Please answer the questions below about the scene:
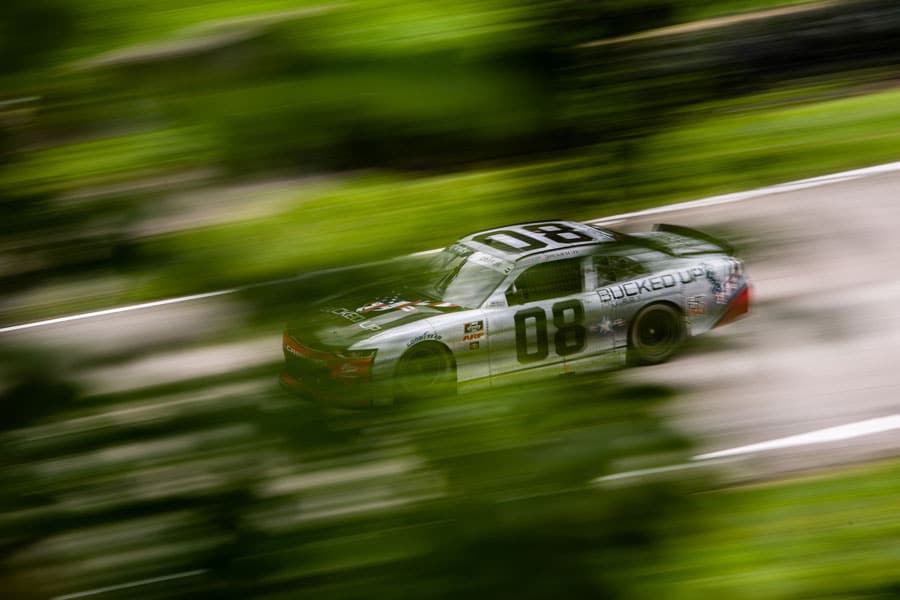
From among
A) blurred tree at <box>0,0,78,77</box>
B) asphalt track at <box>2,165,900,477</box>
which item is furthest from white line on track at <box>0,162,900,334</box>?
blurred tree at <box>0,0,78,77</box>

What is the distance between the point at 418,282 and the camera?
803 mm

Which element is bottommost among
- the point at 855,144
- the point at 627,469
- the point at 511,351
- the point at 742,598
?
the point at 742,598

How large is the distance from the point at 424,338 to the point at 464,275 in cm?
9

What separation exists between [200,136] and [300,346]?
204mm

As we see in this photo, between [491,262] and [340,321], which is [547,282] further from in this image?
[340,321]

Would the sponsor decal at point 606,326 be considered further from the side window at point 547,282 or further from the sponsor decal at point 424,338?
the sponsor decal at point 424,338

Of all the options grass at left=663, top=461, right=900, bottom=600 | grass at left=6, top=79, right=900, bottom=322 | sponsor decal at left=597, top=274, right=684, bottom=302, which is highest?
grass at left=6, top=79, right=900, bottom=322

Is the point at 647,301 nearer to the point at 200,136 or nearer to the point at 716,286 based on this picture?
the point at 716,286

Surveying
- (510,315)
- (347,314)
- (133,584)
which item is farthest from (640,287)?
(133,584)

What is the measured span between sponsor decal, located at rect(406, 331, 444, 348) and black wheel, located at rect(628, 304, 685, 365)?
7.3 inches

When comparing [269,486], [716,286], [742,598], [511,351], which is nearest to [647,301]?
[716,286]

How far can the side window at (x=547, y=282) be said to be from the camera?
80 cm

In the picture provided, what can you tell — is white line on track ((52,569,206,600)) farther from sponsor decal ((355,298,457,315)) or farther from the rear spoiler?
the rear spoiler

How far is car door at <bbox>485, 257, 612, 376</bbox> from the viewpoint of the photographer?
0.80m
